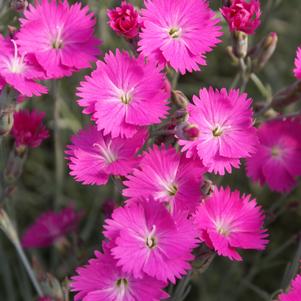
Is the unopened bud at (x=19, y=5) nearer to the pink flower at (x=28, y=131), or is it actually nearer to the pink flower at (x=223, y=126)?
the pink flower at (x=28, y=131)

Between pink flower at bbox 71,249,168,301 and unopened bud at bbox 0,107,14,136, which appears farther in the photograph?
unopened bud at bbox 0,107,14,136

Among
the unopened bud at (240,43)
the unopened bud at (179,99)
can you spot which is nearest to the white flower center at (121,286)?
the unopened bud at (179,99)

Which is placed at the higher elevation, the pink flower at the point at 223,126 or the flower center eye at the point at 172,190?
the pink flower at the point at 223,126

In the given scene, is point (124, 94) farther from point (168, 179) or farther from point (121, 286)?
point (121, 286)

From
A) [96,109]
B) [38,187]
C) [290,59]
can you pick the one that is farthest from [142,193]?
[290,59]

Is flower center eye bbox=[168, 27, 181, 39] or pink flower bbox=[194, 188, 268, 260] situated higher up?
flower center eye bbox=[168, 27, 181, 39]

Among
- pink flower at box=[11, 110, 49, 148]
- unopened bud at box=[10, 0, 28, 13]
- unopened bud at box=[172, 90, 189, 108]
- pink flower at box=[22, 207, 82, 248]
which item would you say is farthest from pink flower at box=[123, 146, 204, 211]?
pink flower at box=[22, 207, 82, 248]

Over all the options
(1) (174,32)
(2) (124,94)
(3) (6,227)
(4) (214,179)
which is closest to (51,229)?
(3) (6,227)

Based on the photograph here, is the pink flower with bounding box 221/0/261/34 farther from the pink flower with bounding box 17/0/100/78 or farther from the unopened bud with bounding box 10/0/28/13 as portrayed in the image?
the unopened bud with bounding box 10/0/28/13
